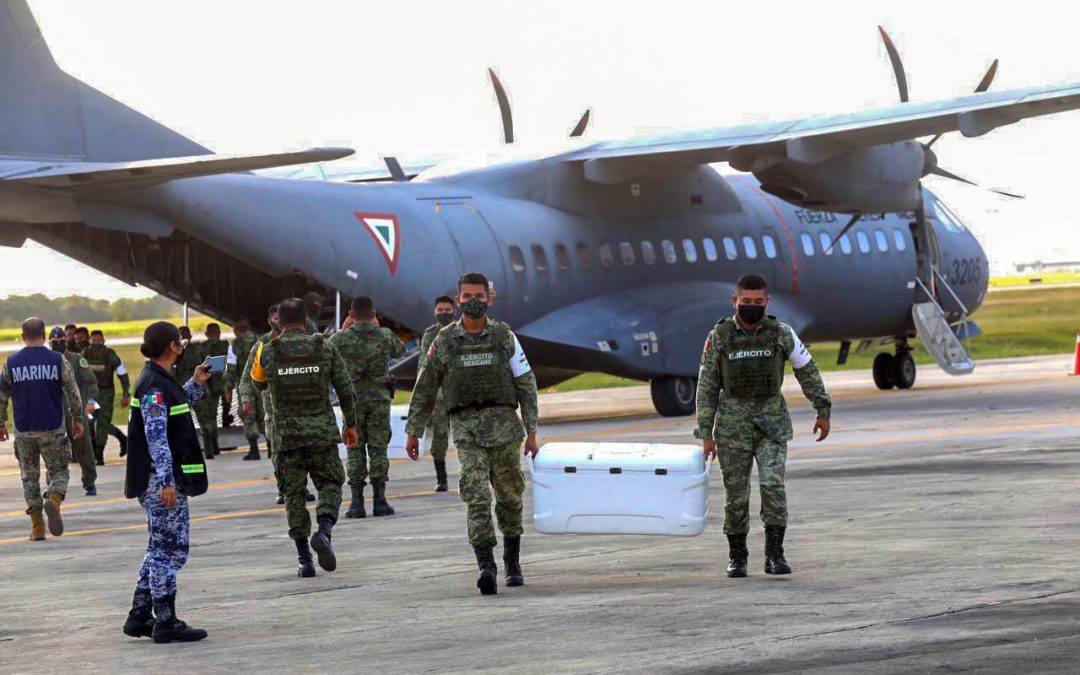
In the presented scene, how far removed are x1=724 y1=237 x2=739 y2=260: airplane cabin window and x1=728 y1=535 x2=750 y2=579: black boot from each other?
1772cm

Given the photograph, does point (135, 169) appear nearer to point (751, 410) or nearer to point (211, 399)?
point (211, 399)

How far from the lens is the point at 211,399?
2295 cm

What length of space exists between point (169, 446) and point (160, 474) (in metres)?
0.16

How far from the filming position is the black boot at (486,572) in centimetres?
1024

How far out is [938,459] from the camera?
18.0 m

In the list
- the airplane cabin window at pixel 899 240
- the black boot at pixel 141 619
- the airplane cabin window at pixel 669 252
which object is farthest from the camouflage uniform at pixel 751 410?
the airplane cabin window at pixel 899 240

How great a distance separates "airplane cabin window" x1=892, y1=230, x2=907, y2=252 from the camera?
99.9 ft

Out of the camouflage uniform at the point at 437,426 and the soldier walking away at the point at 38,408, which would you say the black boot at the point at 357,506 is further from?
the soldier walking away at the point at 38,408

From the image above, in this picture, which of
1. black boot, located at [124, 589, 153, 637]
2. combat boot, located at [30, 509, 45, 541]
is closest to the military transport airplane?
combat boot, located at [30, 509, 45, 541]

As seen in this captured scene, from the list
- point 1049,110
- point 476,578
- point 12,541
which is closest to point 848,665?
point 476,578

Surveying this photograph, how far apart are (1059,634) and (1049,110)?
Result: 640 inches

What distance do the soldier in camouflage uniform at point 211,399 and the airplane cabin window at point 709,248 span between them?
841 cm

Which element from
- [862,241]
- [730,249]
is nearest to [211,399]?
[730,249]

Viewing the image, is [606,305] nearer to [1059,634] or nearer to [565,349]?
[565,349]
